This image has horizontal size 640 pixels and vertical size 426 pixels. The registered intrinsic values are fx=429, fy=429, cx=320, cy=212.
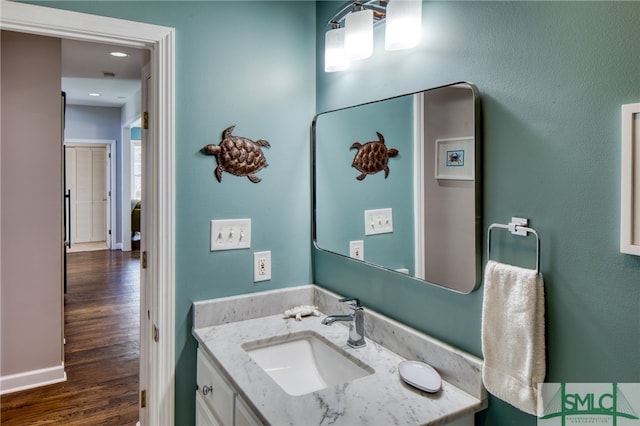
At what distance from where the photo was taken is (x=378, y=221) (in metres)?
1.68

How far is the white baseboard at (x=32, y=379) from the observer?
9.65 ft

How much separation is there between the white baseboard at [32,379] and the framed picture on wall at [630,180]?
3.50m

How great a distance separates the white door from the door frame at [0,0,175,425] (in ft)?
23.9

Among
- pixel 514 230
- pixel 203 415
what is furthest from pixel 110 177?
pixel 514 230

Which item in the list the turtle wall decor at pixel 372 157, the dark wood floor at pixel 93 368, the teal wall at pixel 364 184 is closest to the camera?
the teal wall at pixel 364 184

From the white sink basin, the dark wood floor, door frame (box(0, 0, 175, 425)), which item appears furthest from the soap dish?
the dark wood floor

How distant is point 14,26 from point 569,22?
1.68 meters

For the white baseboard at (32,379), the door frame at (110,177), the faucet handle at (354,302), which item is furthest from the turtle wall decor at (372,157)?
the door frame at (110,177)

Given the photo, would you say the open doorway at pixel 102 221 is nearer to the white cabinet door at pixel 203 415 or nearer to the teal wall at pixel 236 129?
the teal wall at pixel 236 129

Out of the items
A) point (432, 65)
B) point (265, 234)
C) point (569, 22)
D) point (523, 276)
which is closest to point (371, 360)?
point (523, 276)

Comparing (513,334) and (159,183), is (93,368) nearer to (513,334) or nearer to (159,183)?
(159,183)

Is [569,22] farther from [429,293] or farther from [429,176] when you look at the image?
[429,293]

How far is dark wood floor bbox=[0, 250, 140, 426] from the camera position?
2.65 meters

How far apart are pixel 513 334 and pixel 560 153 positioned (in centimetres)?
46
